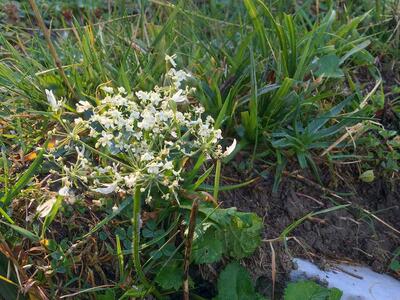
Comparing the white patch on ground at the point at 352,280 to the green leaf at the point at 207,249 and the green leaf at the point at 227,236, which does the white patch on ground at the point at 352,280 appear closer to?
the green leaf at the point at 227,236

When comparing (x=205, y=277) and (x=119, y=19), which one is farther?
(x=119, y=19)

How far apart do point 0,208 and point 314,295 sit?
1021mm

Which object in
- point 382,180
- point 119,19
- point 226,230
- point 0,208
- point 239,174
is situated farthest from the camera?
point 119,19

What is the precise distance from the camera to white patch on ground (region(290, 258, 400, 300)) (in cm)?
231

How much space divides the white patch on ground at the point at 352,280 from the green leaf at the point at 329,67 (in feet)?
2.45

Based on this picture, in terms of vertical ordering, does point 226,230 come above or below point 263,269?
above

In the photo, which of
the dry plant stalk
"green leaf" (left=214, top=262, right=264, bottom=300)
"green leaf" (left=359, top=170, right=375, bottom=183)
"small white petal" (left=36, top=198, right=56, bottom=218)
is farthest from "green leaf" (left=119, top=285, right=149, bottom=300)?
"green leaf" (left=359, top=170, right=375, bottom=183)

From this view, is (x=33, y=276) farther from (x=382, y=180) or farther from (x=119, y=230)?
(x=382, y=180)

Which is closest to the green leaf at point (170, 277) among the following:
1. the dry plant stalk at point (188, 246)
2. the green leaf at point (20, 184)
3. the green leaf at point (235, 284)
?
the dry plant stalk at point (188, 246)

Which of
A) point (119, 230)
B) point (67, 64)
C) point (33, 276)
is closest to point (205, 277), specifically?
point (119, 230)

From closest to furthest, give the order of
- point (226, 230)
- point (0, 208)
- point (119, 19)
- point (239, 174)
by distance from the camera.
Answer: point (0, 208) < point (226, 230) < point (239, 174) < point (119, 19)

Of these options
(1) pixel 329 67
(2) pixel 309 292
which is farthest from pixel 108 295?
(1) pixel 329 67

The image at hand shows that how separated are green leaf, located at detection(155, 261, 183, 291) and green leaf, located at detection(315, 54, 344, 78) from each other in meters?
1.01

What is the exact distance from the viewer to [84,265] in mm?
2135
